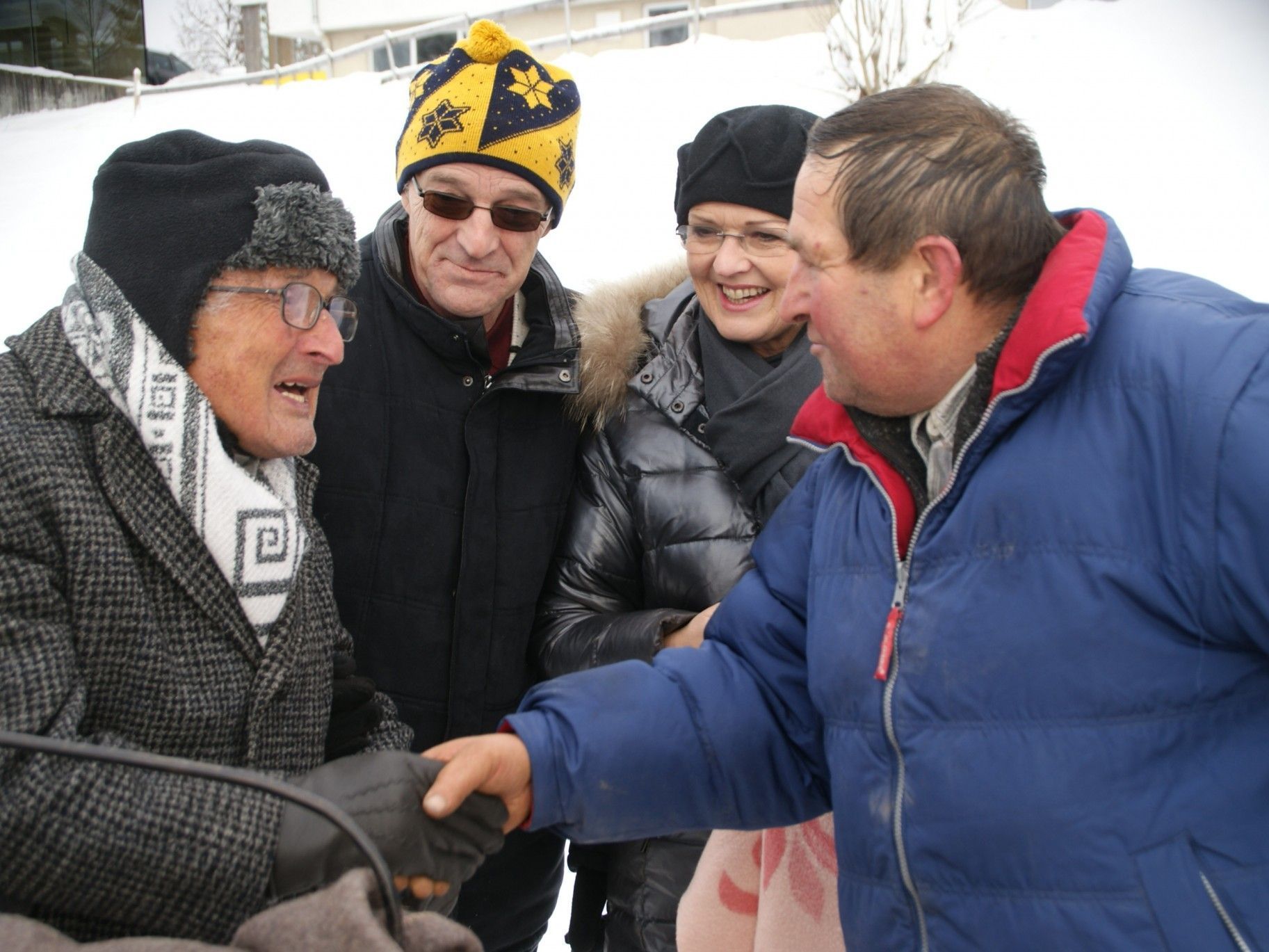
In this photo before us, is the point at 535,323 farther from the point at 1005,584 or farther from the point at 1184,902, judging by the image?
the point at 1184,902

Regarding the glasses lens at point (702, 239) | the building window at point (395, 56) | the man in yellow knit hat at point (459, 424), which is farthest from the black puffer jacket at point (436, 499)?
the building window at point (395, 56)

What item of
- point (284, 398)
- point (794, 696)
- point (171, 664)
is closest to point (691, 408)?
point (794, 696)

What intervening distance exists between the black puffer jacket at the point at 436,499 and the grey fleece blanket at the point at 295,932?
1.12 meters

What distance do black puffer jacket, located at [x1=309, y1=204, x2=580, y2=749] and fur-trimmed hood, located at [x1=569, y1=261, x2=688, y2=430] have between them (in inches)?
1.7

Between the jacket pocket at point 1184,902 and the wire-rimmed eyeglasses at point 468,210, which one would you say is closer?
the jacket pocket at point 1184,902

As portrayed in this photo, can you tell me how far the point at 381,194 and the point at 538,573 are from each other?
11.2 m

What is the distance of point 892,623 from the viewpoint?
1588mm

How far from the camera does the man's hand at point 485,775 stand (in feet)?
5.49

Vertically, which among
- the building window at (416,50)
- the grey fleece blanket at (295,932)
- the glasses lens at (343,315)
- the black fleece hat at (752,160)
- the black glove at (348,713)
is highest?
the building window at (416,50)

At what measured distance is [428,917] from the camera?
4.37ft

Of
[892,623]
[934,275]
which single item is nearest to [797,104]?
[934,275]

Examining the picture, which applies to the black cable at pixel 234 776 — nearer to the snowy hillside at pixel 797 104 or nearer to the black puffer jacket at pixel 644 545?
the black puffer jacket at pixel 644 545

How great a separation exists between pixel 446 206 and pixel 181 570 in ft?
A: 3.77

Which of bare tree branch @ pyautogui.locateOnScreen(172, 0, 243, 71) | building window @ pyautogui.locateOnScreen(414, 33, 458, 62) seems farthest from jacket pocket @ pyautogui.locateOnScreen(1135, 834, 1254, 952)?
building window @ pyautogui.locateOnScreen(414, 33, 458, 62)
